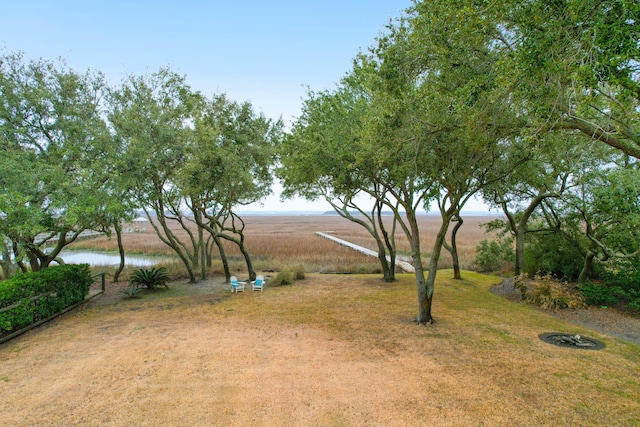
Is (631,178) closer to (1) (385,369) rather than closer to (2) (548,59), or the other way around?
(2) (548,59)

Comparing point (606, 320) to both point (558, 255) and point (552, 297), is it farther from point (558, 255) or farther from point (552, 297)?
point (558, 255)

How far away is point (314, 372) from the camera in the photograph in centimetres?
588

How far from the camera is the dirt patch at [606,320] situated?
27.6 feet

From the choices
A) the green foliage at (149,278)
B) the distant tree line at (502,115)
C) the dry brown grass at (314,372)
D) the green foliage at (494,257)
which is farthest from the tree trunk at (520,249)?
the green foliage at (149,278)

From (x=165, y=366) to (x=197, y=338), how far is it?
5.62ft

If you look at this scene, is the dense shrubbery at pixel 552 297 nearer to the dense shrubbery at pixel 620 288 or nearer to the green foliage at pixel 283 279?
the dense shrubbery at pixel 620 288

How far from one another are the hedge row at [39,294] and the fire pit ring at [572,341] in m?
12.6

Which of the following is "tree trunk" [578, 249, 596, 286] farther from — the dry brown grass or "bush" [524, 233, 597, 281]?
the dry brown grass

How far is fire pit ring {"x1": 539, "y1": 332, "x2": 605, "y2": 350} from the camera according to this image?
721 cm

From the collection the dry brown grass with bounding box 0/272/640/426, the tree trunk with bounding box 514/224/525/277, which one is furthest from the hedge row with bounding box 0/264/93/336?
the tree trunk with bounding box 514/224/525/277

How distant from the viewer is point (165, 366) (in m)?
6.20

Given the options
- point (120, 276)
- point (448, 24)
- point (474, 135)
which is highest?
point (448, 24)

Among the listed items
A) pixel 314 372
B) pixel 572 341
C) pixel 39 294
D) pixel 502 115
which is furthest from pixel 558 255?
pixel 39 294

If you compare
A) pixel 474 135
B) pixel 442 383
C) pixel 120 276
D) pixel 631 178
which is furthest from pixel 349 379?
pixel 120 276
